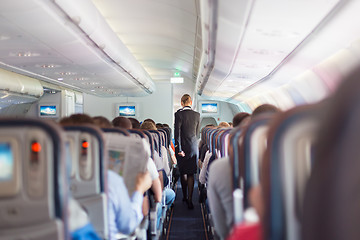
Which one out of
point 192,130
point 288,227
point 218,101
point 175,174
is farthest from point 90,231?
point 218,101

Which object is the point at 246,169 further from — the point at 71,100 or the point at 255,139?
the point at 71,100

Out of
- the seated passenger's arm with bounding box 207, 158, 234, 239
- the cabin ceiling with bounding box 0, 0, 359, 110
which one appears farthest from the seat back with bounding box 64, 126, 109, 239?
the cabin ceiling with bounding box 0, 0, 359, 110

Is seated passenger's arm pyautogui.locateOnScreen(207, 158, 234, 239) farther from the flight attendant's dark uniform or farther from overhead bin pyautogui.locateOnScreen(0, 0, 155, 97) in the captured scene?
the flight attendant's dark uniform

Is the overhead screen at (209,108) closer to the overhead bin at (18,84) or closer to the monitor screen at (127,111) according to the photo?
the monitor screen at (127,111)

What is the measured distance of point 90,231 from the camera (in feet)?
5.76

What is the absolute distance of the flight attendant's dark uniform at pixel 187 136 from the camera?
7.75 metres

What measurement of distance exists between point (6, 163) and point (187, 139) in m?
6.54

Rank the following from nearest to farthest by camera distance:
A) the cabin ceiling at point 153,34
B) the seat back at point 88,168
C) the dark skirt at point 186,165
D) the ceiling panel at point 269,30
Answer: the seat back at point 88,168, the ceiling panel at point 269,30, the cabin ceiling at point 153,34, the dark skirt at point 186,165

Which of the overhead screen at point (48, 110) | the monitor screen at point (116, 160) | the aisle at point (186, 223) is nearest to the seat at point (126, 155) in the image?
the monitor screen at point (116, 160)

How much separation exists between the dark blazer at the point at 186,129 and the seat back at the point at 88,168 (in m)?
5.57

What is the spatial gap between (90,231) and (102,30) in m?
5.65

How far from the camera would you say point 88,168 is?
6.99ft

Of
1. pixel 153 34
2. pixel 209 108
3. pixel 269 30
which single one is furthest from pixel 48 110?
pixel 269 30

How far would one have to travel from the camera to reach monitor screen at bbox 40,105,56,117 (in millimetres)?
19469
